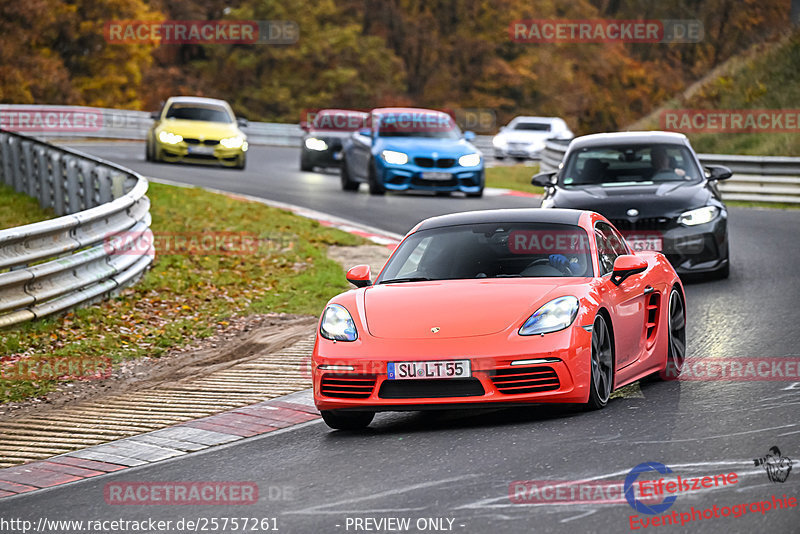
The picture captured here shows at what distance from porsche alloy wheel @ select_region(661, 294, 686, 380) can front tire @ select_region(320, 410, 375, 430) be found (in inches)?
87.1

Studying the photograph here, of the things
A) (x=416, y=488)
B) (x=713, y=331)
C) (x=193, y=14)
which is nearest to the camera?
(x=416, y=488)

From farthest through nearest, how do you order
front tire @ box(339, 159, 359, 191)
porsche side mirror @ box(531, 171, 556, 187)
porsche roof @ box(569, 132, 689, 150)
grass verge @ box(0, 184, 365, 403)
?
front tire @ box(339, 159, 359, 191) → porsche roof @ box(569, 132, 689, 150) → porsche side mirror @ box(531, 171, 556, 187) → grass verge @ box(0, 184, 365, 403)

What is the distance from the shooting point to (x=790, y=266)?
15.7 meters

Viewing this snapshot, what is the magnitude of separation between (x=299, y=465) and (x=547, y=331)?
5.29 feet

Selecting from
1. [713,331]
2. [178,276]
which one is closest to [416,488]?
[713,331]

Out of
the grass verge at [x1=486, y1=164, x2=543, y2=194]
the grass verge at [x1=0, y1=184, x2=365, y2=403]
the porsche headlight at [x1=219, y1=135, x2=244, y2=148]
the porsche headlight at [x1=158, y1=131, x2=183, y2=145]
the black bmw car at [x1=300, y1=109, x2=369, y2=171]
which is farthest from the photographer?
the black bmw car at [x1=300, y1=109, x2=369, y2=171]

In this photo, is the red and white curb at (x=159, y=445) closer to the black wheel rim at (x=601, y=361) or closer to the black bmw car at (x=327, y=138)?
the black wheel rim at (x=601, y=361)

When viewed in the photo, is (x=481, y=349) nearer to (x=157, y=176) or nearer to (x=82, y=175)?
(x=82, y=175)

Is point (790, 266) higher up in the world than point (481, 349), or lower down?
lower down

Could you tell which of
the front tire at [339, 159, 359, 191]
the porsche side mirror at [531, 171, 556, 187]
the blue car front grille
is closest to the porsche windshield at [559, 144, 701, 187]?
the porsche side mirror at [531, 171, 556, 187]

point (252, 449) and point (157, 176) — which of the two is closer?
point (252, 449)

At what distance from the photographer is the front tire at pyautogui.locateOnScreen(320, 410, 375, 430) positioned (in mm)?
8156

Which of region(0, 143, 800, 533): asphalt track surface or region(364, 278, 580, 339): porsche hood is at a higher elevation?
region(364, 278, 580, 339): porsche hood

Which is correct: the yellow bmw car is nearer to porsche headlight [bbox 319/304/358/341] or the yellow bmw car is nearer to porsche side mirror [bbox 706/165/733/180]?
porsche side mirror [bbox 706/165/733/180]
